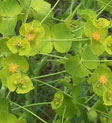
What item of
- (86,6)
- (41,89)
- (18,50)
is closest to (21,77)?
(18,50)

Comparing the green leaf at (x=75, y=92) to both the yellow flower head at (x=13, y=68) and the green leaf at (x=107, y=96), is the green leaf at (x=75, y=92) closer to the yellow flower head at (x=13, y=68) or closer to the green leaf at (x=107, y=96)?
the green leaf at (x=107, y=96)

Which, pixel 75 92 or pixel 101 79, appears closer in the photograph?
pixel 101 79

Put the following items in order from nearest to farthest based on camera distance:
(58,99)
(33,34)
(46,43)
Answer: (33,34), (46,43), (58,99)

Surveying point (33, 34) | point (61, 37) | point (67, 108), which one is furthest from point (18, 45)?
point (67, 108)

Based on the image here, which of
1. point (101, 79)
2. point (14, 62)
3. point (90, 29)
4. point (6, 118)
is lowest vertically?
point (6, 118)

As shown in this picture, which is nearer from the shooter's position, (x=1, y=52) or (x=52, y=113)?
(x=1, y=52)

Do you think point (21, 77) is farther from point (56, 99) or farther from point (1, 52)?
point (56, 99)

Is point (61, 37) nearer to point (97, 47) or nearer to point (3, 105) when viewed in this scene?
point (97, 47)
